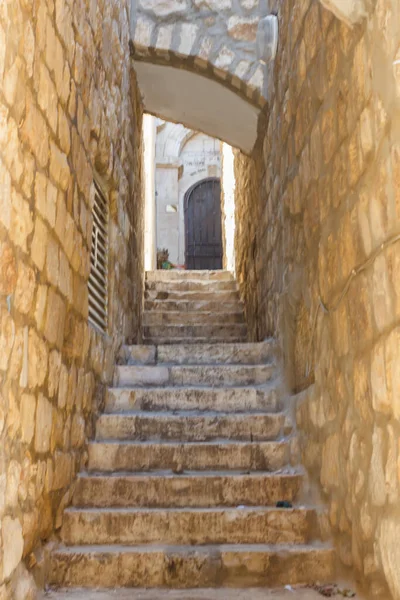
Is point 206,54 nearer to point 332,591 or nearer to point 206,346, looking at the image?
point 206,346

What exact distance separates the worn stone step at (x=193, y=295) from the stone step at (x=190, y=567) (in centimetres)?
324

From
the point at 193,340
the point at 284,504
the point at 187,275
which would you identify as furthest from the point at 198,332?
the point at 284,504

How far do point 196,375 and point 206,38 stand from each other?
7.74 ft

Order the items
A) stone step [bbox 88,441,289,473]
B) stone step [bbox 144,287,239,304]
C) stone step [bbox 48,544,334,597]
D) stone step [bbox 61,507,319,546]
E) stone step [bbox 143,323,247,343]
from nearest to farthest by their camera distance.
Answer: stone step [bbox 48,544,334,597], stone step [bbox 61,507,319,546], stone step [bbox 88,441,289,473], stone step [bbox 143,323,247,343], stone step [bbox 144,287,239,304]

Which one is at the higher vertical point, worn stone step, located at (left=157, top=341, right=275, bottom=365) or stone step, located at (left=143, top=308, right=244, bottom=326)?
stone step, located at (left=143, top=308, right=244, bottom=326)

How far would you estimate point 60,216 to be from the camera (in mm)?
2418

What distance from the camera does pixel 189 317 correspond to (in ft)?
16.7

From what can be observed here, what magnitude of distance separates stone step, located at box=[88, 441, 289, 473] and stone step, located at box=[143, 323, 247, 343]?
1865mm

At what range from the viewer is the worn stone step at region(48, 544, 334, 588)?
2264 mm

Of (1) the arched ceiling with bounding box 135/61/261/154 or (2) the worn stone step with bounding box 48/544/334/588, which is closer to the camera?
(2) the worn stone step with bounding box 48/544/334/588

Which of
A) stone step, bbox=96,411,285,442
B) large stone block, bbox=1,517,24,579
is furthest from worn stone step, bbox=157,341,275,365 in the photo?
large stone block, bbox=1,517,24,579

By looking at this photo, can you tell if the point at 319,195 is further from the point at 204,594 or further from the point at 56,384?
the point at 204,594

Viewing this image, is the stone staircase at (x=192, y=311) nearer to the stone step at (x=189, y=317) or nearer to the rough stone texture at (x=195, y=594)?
the stone step at (x=189, y=317)

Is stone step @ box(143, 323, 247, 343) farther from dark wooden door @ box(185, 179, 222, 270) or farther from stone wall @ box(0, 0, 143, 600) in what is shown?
dark wooden door @ box(185, 179, 222, 270)
